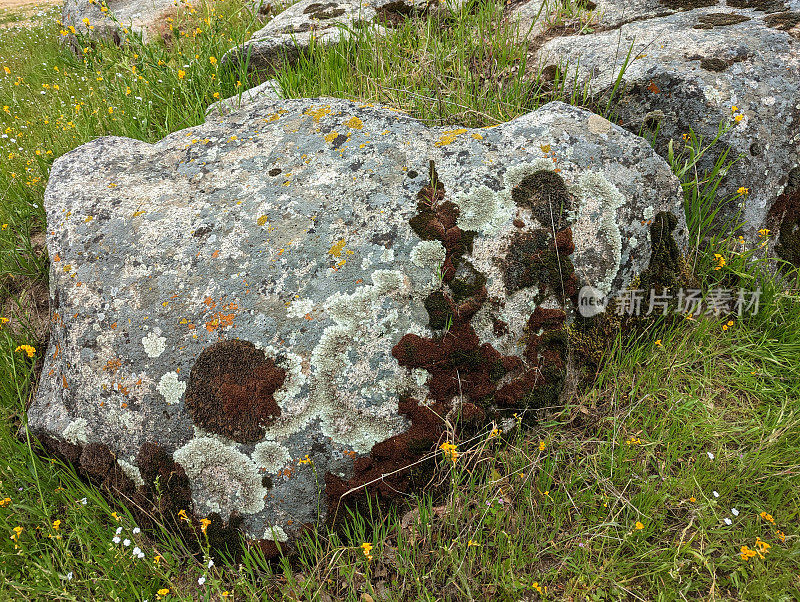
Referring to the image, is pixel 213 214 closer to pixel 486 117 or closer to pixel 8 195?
pixel 486 117

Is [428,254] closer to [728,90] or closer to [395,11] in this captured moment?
[728,90]

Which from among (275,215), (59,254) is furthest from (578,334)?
(59,254)

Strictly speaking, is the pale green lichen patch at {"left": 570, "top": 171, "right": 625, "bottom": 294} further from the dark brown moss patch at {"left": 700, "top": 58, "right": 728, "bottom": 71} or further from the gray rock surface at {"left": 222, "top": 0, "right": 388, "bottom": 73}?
the gray rock surface at {"left": 222, "top": 0, "right": 388, "bottom": 73}

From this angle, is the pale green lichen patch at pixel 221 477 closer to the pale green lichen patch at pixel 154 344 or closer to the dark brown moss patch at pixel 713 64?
the pale green lichen patch at pixel 154 344

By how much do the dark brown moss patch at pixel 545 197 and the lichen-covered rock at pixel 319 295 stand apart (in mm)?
10

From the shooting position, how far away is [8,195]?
4.02 m

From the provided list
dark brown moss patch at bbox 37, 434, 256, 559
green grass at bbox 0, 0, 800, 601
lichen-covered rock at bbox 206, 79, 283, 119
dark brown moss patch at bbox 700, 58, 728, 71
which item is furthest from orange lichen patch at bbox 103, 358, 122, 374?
dark brown moss patch at bbox 700, 58, 728, 71

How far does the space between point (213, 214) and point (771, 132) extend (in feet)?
12.3

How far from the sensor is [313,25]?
17.1ft

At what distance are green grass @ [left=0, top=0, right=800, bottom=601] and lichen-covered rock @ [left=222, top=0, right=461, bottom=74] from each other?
7.48ft

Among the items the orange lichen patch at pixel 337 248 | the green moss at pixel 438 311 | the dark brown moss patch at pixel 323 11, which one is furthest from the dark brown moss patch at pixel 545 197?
the dark brown moss patch at pixel 323 11

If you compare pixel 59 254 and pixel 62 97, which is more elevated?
pixel 62 97

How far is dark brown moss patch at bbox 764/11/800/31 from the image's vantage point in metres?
3.72

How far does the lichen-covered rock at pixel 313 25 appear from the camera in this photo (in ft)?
15.7
